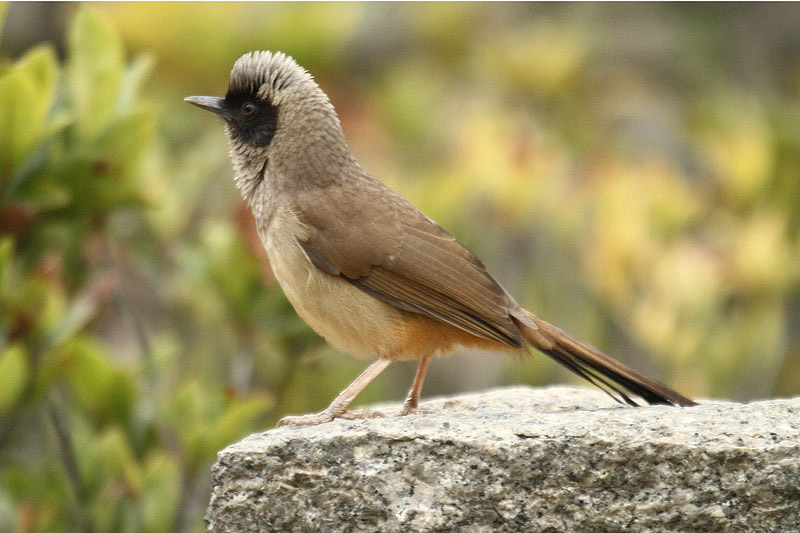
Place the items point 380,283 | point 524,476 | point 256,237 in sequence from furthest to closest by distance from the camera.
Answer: point 256,237, point 380,283, point 524,476

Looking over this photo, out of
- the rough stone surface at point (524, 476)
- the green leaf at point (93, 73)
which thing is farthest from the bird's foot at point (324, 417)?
the green leaf at point (93, 73)

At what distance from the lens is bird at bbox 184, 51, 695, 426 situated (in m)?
3.90

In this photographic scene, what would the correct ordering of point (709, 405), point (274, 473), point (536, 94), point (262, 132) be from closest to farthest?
point (274, 473), point (709, 405), point (262, 132), point (536, 94)

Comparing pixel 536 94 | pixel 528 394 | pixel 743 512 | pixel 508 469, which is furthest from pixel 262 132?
pixel 536 94

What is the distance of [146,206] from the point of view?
4.90 metres

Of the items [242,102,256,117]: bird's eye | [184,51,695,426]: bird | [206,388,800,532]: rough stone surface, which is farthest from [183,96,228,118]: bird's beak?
[206,388,800,532]: rough stone surface

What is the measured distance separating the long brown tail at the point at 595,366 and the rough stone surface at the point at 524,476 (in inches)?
24.4

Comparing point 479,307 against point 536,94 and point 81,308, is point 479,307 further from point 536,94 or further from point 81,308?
point 536,94

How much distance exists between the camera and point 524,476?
119 inches

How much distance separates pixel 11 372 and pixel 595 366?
228 cm

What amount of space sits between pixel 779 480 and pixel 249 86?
247 centimetres

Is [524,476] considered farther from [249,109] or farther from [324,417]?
[249,109]

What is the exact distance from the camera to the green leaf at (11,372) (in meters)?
4.35

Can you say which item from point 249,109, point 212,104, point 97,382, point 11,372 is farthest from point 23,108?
point 97,382
